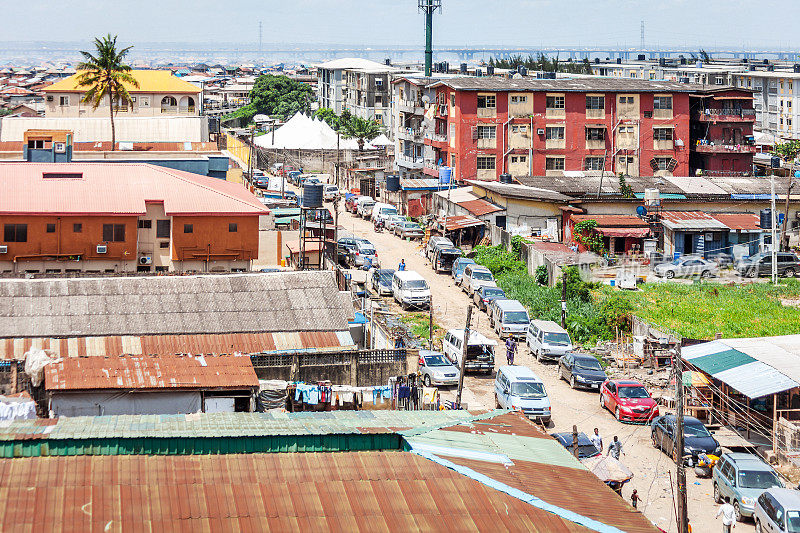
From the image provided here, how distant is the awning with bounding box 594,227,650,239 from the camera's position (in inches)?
2218

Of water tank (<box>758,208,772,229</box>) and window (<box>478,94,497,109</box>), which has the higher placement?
window (<box>478,94,497,109</box>)

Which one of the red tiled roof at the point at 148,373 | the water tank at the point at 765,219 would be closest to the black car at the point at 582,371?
the red tiled roof at the point at 148,373

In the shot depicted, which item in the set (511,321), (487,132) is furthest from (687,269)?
(487,132)

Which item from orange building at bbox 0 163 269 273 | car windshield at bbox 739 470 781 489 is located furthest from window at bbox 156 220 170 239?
car windshield at bbox 739 470 781 489

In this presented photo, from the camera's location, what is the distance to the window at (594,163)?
73544mm

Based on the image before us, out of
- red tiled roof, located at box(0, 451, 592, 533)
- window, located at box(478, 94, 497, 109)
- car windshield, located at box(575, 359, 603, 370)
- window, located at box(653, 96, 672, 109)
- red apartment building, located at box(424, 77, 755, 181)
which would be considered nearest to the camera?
red tiled roof, located at box(0, 451, 592, 533)

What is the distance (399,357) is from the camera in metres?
29.6

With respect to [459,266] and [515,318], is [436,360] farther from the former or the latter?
[459,266]

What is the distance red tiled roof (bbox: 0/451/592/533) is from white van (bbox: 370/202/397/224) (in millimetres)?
53677

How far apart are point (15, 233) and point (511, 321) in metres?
19.8

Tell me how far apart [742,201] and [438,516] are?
4931 cm

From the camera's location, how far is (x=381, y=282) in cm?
5169

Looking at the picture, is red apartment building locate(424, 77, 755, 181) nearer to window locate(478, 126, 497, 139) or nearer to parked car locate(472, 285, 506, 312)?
window locate(478, 126, 497, 139)

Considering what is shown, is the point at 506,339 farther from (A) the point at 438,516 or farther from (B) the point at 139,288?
(A) the point at 438,516
